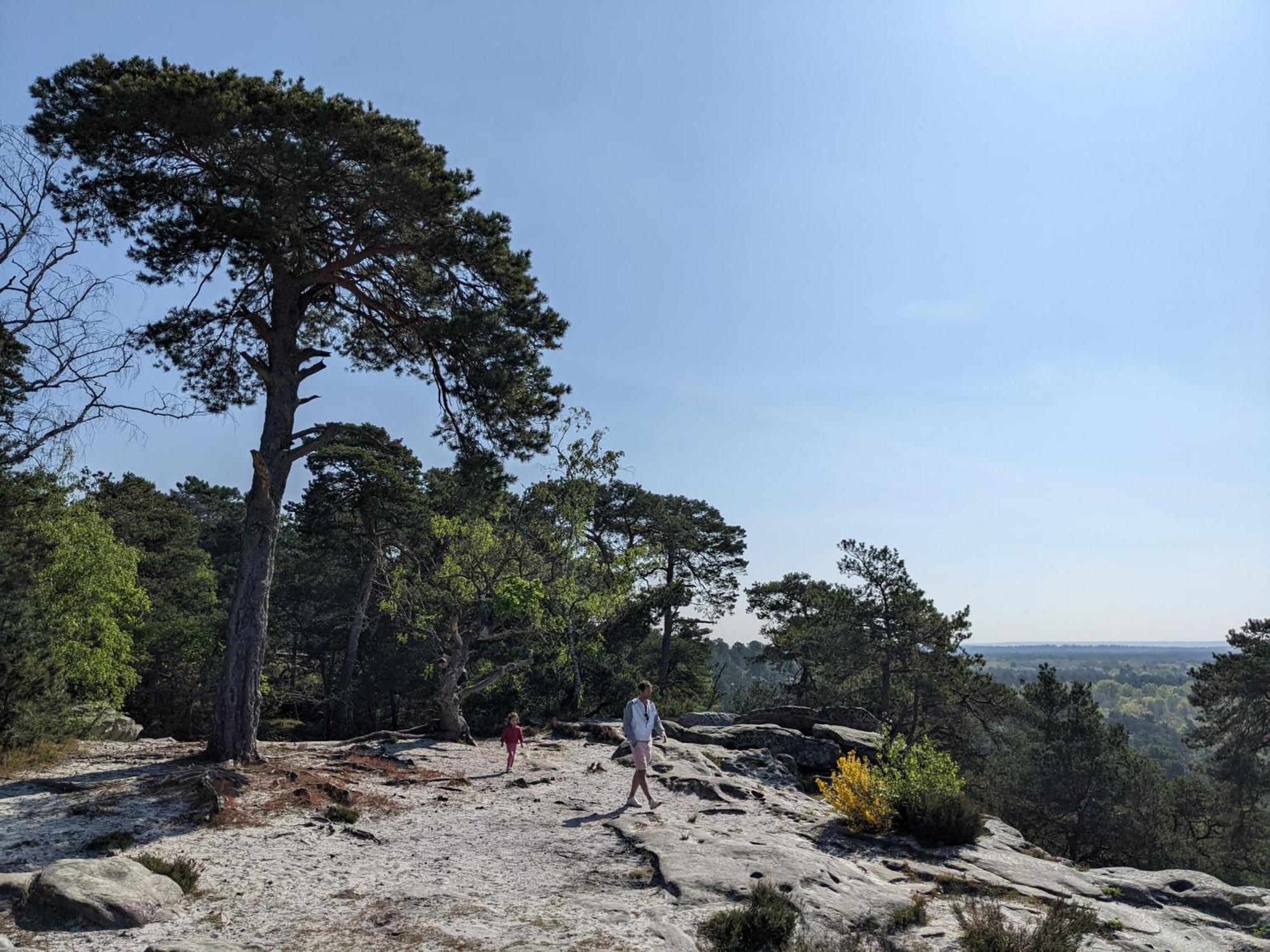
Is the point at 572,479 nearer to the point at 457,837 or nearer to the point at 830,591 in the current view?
the point at 457,837

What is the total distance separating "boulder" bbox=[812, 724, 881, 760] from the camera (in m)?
17.9

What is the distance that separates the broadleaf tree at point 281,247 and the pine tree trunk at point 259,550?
0.10 ft

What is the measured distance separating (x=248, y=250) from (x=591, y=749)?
43.8 ft

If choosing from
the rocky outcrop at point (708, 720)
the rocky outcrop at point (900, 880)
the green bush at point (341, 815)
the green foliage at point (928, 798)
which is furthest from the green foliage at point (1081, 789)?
the green bush at point (341, 815)

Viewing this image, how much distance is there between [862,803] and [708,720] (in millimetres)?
10126

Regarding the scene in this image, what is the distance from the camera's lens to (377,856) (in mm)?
9016

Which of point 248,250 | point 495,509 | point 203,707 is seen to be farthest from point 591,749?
point 203,707

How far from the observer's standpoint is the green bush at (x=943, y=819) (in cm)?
1163

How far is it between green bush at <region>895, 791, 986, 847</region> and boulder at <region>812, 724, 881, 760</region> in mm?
5288

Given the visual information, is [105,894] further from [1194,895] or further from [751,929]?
[1194,895]

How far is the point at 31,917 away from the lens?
640 centimetres

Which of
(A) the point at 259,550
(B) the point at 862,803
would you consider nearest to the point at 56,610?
(A) the point at 259,550

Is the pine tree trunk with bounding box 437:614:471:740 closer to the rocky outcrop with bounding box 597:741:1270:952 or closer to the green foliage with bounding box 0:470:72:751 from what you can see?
the rocky outcrop with bounding box 597:741:1270:952

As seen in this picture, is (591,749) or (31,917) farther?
(591,749)
